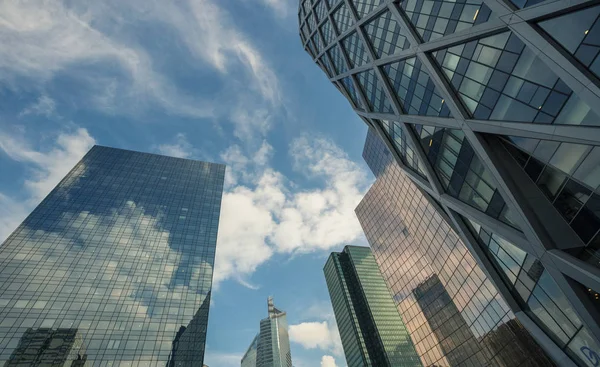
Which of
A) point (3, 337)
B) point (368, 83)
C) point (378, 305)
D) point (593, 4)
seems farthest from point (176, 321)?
point (378, 305)

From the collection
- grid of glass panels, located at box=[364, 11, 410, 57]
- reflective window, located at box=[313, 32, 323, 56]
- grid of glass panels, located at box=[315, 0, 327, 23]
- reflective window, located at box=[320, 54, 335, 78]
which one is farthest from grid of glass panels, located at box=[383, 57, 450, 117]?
reflective window, located at box=[313, 32, 323, 56]

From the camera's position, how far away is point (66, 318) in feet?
174

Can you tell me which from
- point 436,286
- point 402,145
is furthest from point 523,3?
point 436,286

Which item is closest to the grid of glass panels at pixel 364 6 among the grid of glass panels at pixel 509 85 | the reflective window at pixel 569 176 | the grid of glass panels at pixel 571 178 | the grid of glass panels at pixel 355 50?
the grid of glass panels at pixel 355 50

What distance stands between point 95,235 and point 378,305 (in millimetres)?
116433

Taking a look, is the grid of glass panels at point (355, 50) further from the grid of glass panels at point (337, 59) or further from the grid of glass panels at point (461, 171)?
the grid of glass panels at point (461, 171)

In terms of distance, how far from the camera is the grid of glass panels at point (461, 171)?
20.3m

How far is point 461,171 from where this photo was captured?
923 inches

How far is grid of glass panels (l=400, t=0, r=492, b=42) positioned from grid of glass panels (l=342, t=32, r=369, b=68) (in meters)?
10.3

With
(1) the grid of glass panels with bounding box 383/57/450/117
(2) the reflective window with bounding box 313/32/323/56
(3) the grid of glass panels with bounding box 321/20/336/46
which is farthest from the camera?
(2) the reflective window with bounding box 313/32/323/56

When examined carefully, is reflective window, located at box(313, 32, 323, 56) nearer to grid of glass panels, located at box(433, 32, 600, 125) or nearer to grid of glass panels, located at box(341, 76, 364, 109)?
grid of glass panels, located at box(341, 76, 364, 109)

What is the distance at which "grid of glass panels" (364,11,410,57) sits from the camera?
28.5 meters

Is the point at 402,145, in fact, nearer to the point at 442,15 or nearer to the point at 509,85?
the point at 442,15

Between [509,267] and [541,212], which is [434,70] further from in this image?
[509,267]
